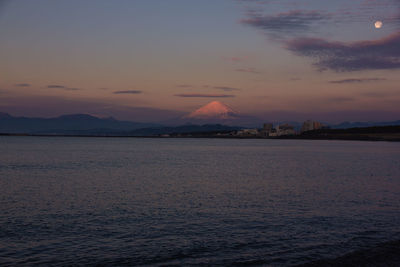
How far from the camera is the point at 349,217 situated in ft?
88.0

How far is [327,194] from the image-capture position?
37406 millimetres

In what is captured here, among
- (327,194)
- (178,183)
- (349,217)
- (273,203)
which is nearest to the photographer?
(349,217)

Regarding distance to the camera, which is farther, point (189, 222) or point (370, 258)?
point (189, 222)

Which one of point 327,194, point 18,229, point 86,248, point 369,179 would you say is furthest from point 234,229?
point 369,179

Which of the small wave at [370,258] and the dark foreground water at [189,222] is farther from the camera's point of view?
the dark foreground water at [189,222]

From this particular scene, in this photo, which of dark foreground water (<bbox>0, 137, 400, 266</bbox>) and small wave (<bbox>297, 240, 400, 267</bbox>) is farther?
dark foreground water (<bbox>0, 137, 400, 266</bbox>)

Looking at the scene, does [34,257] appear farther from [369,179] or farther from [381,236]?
[369,179]

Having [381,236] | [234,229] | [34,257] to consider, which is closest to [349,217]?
[381,236]

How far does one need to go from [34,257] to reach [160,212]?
11.2 metres

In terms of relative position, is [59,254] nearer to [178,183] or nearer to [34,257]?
[34,257]

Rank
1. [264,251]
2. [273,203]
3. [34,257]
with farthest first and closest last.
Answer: [273,203] < [264,251] < [34,257]

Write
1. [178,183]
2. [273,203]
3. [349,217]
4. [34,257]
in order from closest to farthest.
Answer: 1. [34,257]
2. [349,217]
3. [273,203]
4. [178,183]

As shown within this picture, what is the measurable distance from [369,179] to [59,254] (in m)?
43.6

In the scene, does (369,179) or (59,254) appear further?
(369,179)
